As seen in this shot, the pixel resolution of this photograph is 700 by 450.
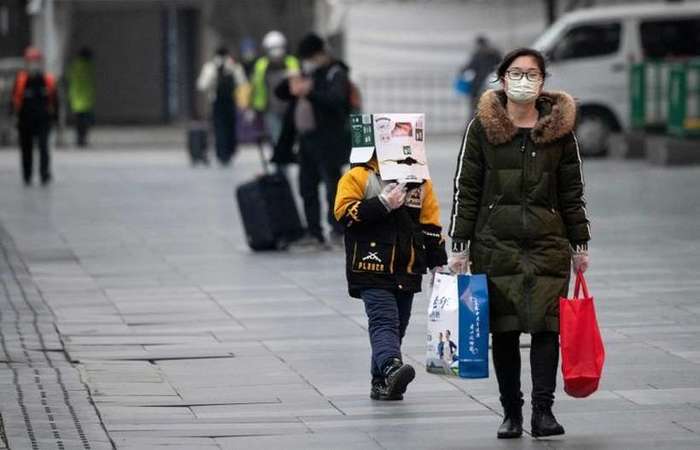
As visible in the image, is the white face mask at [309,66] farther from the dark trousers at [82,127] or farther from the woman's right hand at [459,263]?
the dark trousers at [82,127]

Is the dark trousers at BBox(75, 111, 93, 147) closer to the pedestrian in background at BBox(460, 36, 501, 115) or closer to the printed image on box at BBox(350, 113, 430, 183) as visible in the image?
the pedestrian in background at BBox(460, 36, 501, 115)

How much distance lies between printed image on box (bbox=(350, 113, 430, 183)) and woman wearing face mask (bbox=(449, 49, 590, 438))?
84 centimetres

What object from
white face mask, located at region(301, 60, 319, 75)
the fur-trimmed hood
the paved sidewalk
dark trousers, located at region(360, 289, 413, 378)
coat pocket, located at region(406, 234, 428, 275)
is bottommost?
the paved sidewalk

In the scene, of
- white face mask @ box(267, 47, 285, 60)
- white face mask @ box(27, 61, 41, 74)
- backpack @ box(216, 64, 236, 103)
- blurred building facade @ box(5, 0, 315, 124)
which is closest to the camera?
white face mask @ box(27, 61, 41, 74)

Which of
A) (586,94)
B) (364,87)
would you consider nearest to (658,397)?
(586,94)

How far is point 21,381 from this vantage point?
30.0 ft

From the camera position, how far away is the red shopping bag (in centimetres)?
743

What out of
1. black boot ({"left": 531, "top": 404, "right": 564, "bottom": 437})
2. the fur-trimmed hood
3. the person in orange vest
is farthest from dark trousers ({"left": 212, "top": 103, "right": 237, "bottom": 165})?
black boot ({"left": 531, "top": 404, "right": 564, "bottom": 437})

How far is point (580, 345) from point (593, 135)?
20.5 meters

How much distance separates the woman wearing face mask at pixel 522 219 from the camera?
298 inches

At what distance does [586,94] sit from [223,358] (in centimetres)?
1844

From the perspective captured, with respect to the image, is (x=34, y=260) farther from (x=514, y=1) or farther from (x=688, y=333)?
(x=514, y=1)

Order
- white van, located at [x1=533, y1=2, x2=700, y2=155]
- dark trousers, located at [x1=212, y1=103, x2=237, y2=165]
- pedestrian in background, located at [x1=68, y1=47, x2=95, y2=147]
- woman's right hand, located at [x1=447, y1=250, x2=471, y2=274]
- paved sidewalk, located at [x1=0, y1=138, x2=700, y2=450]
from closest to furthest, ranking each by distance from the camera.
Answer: woman's right hand, located at [x1=447, y1=250, x2=471, y2=274]
paved sidewalk, located at [x1=0, y1=138, x2=700, y2=450]
white van, located at [x1=533, y1=2, x2=700, y2=155]
dark trousers, located at [x1=212, y1=103, x2=237, y2=165]
pedestrian in background, located at [x1=68, y1=47, x2=95, y2=147]

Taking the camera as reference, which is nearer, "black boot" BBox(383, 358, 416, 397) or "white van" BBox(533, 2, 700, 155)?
"black boot" BBox(383, 358, 416, 397)
